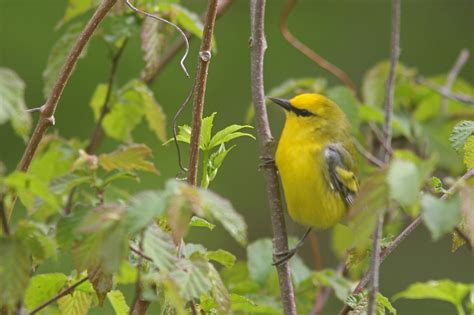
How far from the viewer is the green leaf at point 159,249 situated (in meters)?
1.13

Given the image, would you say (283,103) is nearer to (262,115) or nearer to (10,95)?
(262,115)

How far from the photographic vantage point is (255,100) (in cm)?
172

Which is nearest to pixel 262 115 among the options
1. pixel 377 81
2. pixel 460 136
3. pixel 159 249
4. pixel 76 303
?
pixel 460 136

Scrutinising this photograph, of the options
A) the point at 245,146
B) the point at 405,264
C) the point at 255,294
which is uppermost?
the point at 255,294

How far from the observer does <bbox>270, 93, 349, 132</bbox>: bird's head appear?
298 cm

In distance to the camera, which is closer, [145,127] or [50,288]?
[50,288]

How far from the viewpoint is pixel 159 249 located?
115cm

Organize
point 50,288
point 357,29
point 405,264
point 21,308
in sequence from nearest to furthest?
point 21,308 → point 50,288 → point 405,264 → point 357,29

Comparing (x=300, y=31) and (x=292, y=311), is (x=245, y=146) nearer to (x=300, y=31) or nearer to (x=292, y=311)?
(x=300, y=31)

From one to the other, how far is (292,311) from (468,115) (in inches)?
68.1

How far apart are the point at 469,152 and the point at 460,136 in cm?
9

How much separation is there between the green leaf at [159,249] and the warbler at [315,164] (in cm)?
167

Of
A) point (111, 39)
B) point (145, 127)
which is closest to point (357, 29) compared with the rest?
point (145, 127)

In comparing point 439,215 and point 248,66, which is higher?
point 439,215
